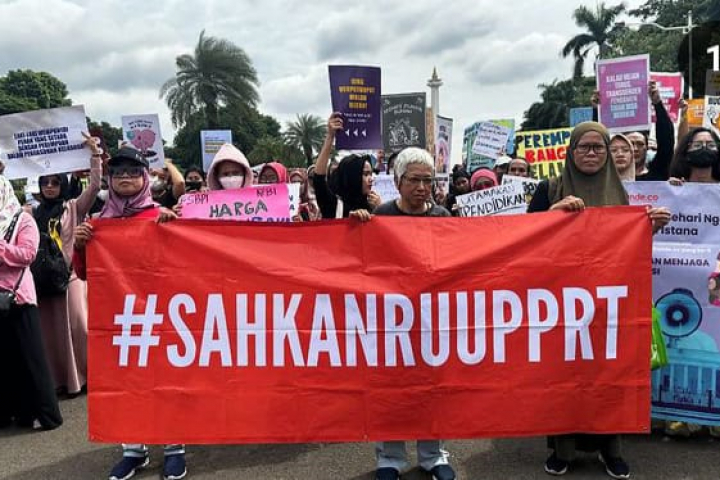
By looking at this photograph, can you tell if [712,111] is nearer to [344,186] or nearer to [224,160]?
[344,186]

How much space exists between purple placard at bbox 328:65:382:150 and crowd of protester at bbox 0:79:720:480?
123mm

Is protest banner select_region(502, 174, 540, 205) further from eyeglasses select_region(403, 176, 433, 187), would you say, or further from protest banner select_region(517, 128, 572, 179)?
protest banner select_region(517, 128, 572, 179)

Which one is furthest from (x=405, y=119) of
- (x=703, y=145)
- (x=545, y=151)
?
(x=703, y=145)

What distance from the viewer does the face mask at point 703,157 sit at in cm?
411

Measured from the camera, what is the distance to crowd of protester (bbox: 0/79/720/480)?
3.48 metres

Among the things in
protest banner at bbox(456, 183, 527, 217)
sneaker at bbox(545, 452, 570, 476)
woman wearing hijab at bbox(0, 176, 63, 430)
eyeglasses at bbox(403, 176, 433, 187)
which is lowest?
sneaker at bbox(545, 452, 570, 476)

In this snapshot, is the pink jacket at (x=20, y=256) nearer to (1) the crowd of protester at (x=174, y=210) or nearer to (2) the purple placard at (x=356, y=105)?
(1) the crowd of protester at (x=174, y=210)

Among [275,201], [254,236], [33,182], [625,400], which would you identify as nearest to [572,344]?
[625,400]

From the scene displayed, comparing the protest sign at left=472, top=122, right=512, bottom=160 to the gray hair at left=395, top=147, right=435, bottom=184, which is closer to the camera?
the gray hair at left=395, top=147, right=435, bottom=184

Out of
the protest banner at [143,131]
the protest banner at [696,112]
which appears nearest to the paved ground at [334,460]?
the protest banner at [143,131]

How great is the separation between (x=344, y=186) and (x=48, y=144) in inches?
86.0

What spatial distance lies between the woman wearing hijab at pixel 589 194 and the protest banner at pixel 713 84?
679cm

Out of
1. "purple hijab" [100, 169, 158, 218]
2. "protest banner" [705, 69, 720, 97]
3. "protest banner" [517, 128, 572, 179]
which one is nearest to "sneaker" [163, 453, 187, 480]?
"purple hijab" [100, 169, 158, 218]

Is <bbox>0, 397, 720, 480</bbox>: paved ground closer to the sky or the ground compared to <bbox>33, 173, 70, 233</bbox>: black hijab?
closer to the ground
